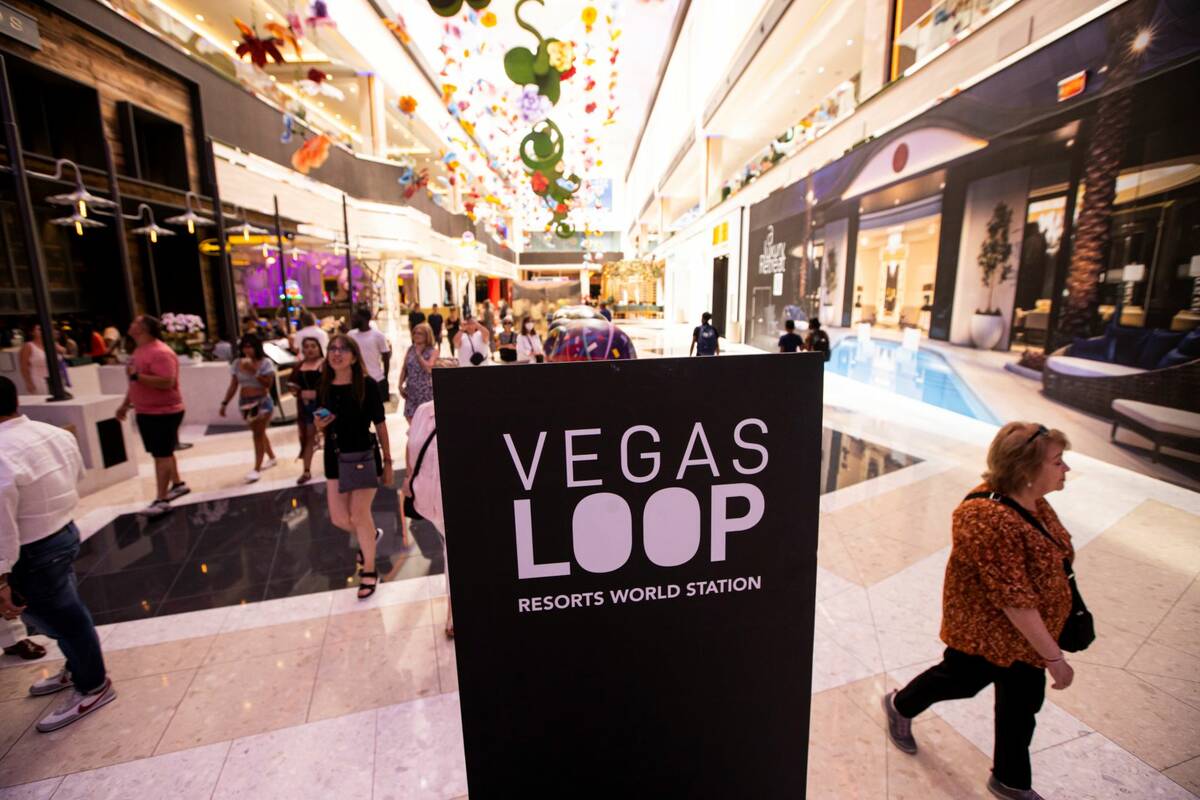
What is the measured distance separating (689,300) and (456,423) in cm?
2781

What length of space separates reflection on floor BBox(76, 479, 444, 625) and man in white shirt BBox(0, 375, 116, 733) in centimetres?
84

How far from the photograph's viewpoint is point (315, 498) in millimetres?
5152

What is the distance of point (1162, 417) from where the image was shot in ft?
14.9

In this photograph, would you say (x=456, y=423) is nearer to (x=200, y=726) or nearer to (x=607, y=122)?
(x=200, y=726)

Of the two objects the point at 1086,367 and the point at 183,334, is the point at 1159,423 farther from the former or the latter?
the point at 183,334

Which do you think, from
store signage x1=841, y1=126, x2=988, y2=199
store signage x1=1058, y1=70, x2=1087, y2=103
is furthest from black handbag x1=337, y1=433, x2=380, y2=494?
store signage x1=841, y1=126, x2=988, y2=199

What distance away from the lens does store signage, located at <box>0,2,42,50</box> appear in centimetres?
718

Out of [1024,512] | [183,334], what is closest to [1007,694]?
[1024,512]

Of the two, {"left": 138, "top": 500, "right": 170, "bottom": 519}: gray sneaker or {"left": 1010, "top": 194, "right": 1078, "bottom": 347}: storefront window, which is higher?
{"left": 1010, "top": 194, "right": 1078, "bottom": 347}: storefront window

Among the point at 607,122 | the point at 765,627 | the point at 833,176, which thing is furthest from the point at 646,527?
the point at 607,122

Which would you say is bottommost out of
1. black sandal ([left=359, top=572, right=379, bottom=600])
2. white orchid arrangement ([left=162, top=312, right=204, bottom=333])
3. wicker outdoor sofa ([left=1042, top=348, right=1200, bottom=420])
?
black sandal ([left=359, top=572, right=379, bottom=600])

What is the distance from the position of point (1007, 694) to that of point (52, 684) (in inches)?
169

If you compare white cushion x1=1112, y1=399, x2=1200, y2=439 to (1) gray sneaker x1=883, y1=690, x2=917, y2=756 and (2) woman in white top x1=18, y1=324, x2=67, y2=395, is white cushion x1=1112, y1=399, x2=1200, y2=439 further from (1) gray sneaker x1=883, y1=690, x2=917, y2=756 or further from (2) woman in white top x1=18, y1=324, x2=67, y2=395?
(2) woman in white top x1=18, y1=324, x2=67, y2=395

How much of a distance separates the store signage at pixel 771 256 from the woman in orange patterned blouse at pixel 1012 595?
43.2 feet
